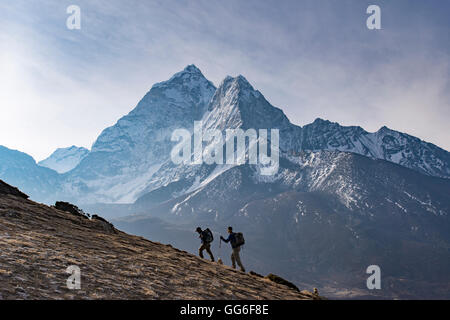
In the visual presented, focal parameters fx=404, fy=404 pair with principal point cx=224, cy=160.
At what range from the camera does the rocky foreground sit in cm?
1559

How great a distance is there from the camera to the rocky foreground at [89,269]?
15594 mm

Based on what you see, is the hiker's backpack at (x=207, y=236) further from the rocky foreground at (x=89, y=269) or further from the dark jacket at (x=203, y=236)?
the rocky foreground at (x=89, y=269)

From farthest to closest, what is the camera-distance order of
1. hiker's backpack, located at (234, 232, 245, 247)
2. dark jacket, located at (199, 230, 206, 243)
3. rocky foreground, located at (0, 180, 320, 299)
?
1. dark jacket, located at (199, 230, 206, 243)
2. hiker's backpack, located at (234, 232, 245, 247)
3. rocky foreground, located at (0, 180, 320, 299)

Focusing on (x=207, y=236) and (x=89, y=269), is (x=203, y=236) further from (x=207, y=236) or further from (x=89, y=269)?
(x=89, y=269)

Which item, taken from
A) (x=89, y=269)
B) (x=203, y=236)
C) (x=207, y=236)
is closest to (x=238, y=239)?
(x=207, y=236)

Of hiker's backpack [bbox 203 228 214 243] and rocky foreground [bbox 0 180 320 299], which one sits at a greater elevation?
hiker's backpack [bbox 203 228 214 243]

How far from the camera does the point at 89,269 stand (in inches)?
733

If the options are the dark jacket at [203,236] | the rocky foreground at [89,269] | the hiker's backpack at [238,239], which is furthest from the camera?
the dark jacket at [203,236]

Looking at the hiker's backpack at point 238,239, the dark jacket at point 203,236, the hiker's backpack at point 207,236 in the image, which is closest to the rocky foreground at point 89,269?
the hiker's backpack at point 238,239

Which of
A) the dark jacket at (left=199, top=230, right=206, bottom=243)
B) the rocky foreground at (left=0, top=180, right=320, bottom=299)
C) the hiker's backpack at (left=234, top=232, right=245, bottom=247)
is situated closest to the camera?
the rocky foreground at (left=0, top=180, right=320, bottom=299)

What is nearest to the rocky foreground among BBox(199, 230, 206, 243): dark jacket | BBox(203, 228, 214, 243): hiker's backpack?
BBox(199, 230, 206, 243): dark jacket

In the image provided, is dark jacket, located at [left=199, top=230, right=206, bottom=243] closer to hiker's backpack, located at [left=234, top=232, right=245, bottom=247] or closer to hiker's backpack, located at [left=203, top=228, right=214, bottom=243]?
hiker's backpack, located at [left=203, top=228, right=214, bottom=243]
